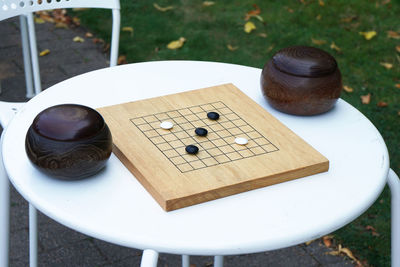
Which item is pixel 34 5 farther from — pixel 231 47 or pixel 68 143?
pixel 231 47

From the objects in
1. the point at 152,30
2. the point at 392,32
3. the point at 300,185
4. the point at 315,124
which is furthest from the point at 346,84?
the point at 300,185

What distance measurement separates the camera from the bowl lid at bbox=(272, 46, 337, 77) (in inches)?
62.6

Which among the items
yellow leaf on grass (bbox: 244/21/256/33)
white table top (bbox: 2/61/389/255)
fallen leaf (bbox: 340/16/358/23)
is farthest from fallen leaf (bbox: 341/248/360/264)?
fallen leaf (bbox: 340/16/358/23)

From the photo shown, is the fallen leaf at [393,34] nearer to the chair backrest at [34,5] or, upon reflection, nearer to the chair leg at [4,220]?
the chair backrest at [34,5]

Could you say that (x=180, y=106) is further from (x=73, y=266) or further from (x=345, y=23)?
(x=345, y=23)

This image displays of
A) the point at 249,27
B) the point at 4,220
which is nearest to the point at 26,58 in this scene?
the point at 249,27

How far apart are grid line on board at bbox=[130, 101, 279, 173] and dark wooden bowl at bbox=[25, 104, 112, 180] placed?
178 millimetres

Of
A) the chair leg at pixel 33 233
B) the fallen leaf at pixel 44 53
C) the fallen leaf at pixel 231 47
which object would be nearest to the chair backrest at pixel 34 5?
the chair leg at pixel 33 233

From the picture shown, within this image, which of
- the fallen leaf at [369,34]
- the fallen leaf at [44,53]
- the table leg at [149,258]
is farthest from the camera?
the fallen leaf at [369,34]

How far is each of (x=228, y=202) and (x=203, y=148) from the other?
0.63ft

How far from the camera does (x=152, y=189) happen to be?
129 cm

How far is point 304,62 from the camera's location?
5.24 ft

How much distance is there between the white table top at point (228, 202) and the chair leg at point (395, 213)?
0.35 ft

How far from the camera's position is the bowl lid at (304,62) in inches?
62.6
